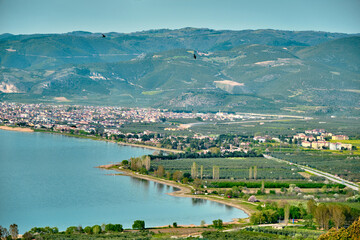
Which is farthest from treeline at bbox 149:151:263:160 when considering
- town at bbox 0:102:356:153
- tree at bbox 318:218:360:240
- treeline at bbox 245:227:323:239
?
tree at bbox 318:218:360:240

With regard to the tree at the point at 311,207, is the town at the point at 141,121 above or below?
above

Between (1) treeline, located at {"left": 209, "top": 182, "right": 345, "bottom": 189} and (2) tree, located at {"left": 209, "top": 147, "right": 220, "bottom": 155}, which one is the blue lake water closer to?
(1) treeline, located at {"left": 209, "top": 182, "right": 345, "bottom": 189}

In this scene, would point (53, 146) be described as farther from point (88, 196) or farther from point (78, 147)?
point (88, 196)

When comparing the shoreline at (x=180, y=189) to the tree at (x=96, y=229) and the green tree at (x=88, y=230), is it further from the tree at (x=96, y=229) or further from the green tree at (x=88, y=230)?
the green tree at (x=88, y=230)

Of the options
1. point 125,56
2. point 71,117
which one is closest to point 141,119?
point 71,117

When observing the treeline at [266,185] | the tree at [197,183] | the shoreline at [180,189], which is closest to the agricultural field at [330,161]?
the treeline at [266,185]

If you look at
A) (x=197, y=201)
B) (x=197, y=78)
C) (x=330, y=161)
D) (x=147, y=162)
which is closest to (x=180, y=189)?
(x=197, y=201)
